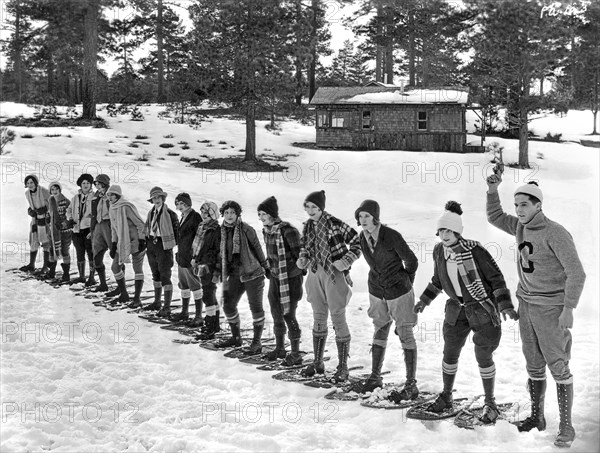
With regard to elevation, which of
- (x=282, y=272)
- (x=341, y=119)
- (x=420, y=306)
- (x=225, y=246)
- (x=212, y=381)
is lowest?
(x=212, y=381)

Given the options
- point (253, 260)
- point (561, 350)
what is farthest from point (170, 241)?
point (561, 350)

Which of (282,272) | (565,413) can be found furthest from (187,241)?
(565,413)

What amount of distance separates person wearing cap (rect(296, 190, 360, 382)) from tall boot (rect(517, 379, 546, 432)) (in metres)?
2.01

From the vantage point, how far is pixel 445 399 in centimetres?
568

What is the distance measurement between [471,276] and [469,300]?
0.73 feet

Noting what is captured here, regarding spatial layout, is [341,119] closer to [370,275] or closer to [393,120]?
[393,120]

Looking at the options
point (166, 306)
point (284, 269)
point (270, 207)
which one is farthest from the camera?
point (166, 306)

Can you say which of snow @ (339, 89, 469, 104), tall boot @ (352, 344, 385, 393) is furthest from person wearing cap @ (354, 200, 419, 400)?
snow @ (339, 89, 469, 104)

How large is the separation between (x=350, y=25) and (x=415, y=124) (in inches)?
284

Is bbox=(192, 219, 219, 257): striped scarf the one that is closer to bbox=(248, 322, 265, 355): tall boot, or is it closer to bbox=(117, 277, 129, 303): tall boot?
bbox=(248, 322, 265, 355): tall boot

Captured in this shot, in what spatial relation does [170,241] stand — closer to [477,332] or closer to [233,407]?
[233,407]

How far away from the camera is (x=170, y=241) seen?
9211 mm

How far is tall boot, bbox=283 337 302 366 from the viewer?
7.17 m

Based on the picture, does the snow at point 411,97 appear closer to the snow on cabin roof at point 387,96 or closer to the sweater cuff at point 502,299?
→ the snow on cabin roof at point 387,96
